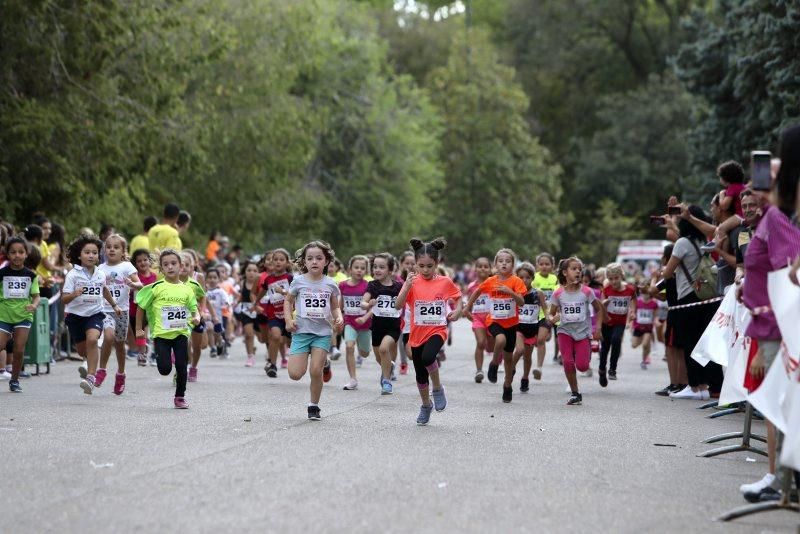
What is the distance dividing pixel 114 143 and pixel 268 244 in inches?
979

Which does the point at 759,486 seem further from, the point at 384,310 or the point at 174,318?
the point at 384,310

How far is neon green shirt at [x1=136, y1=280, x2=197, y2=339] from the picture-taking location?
48.3 feet

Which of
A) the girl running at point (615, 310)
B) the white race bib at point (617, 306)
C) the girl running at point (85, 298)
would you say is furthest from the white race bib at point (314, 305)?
the white race bib at point (617, 306)

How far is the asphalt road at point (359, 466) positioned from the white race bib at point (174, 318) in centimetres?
83

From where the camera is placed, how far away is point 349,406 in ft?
49.1

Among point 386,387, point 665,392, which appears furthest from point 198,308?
point 665,392

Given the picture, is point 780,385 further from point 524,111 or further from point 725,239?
point 524,111

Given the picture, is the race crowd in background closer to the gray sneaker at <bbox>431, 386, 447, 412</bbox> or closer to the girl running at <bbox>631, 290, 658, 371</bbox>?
the gray sneaker at <bbox>431, 386, 447, 412</bbox>

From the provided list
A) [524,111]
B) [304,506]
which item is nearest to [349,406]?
[304,506]

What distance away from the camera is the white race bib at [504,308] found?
16.9 metres

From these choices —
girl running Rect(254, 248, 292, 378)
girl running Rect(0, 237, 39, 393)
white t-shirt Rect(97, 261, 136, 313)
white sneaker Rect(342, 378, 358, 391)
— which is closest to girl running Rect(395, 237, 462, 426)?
white sneaker Rect(342, 378, 358, 391)

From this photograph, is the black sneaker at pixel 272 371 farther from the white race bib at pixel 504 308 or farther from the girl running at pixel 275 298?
the white race bib at pixel 504 308

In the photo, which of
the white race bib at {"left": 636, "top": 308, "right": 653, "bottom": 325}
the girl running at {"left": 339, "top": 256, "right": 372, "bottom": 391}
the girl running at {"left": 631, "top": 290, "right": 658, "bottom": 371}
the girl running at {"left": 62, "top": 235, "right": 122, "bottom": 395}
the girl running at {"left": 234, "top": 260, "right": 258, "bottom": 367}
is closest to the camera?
the girl running at {"left": 62, "top": 235, "right": 122, "bottom": 395}

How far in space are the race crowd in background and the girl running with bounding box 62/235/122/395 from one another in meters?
0.02
